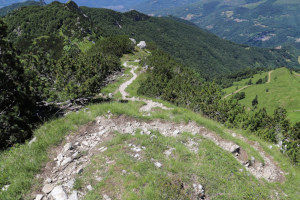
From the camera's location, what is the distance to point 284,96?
408 feet

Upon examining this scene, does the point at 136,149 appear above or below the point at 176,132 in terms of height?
above

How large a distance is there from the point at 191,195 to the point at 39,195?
18.9 feet

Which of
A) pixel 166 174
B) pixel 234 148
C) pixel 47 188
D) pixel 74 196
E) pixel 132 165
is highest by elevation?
pixel 47 188

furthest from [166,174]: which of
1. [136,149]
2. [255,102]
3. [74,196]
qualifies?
[255,102]

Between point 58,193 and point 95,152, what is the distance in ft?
8.51

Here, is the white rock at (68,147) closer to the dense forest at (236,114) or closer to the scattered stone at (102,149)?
the scattered stone at (102,149)

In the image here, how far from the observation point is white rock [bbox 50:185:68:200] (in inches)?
230

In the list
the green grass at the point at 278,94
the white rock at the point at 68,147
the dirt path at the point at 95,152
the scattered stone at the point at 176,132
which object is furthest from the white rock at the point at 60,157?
the green grass at the point at 278,94

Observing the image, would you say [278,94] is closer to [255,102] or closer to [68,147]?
[255,102]

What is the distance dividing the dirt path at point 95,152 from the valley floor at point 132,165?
0.12ft

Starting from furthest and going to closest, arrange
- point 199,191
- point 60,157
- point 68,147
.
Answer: point 68,147 → point 60,157 → point 199,191

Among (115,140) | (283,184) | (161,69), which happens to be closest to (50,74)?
(115,140)

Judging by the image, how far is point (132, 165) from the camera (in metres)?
7.20

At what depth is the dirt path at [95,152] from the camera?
6266mm
